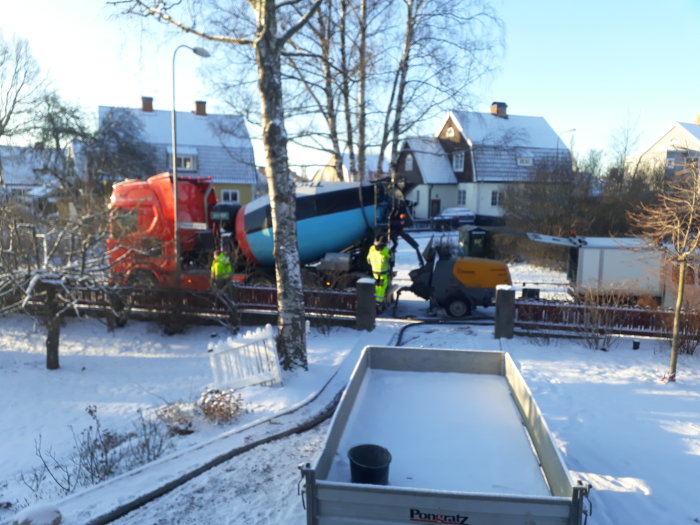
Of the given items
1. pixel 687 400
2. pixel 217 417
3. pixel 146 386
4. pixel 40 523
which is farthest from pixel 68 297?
pixel 687 400

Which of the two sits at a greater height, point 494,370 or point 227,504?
point 494,370

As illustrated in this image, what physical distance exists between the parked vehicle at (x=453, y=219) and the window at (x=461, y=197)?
2.40 m

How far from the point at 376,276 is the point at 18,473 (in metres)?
7.23

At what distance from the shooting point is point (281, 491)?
4.83m

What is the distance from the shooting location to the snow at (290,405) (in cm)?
473

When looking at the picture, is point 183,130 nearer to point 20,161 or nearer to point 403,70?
point 20,161

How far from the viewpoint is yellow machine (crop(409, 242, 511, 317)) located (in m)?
11.1

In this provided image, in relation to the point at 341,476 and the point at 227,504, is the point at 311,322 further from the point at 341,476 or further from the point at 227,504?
the point at 341,476

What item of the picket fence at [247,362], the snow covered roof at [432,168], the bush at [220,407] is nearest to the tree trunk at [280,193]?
the picket fence at [247,362]

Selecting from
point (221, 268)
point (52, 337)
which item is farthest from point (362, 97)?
point (52, 337)

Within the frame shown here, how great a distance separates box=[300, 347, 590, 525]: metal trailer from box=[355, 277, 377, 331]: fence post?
14.4ft

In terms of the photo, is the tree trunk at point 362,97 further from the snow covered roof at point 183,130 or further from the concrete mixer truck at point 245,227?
the snow covered roof at point 183,130

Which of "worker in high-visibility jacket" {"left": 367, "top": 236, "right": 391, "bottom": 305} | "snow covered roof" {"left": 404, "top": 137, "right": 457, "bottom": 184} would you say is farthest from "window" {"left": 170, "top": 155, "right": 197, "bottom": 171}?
"worker in high-visibility jacket" {"left": 367, "top": 236, "right": 391, "bottom": 305}

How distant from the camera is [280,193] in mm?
7574
